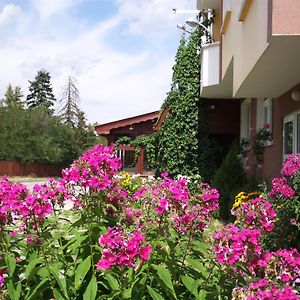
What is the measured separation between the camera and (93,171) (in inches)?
130

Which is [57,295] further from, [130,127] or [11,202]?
[130,127]

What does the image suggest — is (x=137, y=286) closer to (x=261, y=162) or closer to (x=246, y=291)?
(x=246, y=291)

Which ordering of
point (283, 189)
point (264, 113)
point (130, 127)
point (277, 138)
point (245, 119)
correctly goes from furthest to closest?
point (130, 127) < point (245, 119) < point (264, 113) < point (277, 138) < point (283, 189)

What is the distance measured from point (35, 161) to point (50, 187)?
39.2 m

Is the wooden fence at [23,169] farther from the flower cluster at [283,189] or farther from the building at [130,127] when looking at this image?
the flower cluster at [283,189]

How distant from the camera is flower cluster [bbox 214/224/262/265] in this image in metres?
2.63

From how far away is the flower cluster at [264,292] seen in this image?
2.11m

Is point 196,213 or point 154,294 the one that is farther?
point 196,213

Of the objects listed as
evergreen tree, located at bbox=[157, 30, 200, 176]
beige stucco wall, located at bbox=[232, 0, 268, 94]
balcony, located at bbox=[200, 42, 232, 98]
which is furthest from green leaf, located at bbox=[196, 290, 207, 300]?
evergreen tree, located at bbox=[157, 30, 200, 176]

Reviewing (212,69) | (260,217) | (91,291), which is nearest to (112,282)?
(91,291)

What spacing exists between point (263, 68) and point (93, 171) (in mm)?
4253

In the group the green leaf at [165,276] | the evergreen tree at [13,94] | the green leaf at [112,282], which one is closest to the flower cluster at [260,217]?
the green leaf at [165,276]

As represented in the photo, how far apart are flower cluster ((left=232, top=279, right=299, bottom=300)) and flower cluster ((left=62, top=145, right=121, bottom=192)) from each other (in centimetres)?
129

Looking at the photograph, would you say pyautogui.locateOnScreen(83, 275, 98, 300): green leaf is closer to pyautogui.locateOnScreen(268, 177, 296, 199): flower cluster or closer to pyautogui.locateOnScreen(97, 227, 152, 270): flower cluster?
pyautogui.locateOnScreen(97, 227, 152, 270): flower cluster
